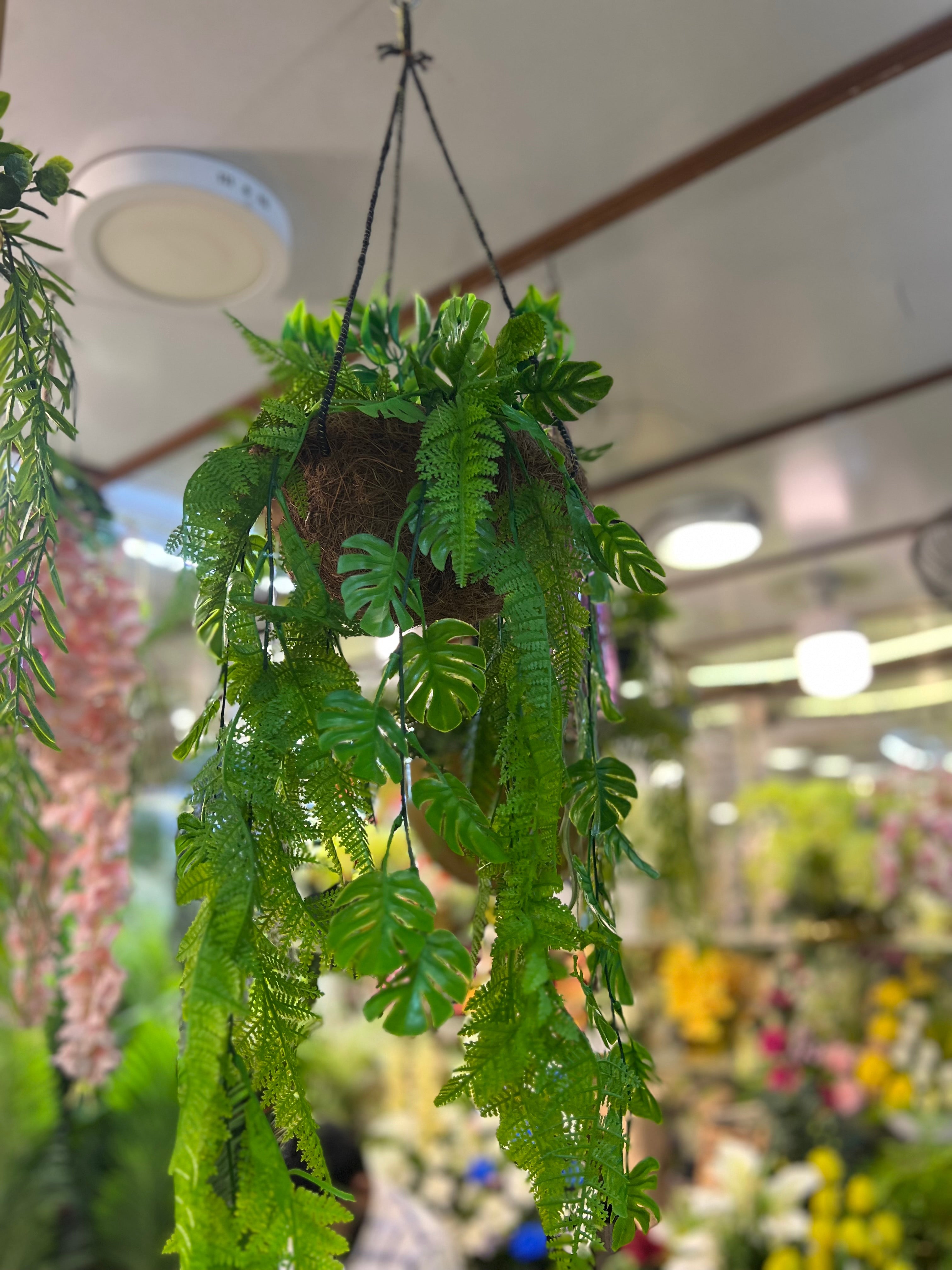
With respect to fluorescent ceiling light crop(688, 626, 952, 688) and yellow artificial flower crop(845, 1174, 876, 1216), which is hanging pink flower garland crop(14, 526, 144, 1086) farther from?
fluorescent ceiling light crop(688, 626, 952, 688)

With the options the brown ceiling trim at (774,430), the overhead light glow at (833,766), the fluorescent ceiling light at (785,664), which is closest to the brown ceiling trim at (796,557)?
the brown ceiling trim at (774,430)

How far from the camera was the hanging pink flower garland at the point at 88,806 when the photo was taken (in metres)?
1.45

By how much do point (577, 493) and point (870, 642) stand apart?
3.46 metres

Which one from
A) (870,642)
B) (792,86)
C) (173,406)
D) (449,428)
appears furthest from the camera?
(870,642)

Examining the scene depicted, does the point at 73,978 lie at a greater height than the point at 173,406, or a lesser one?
lesser

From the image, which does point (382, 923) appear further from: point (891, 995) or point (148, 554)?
point (891, 995)

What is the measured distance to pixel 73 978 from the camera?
4.81 ft

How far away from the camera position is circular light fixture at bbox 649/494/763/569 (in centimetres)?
231

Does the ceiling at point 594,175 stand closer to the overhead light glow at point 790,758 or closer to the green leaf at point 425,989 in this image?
the green leaf at point 425,989

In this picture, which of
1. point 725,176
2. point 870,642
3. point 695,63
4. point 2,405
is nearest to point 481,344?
point 2,405

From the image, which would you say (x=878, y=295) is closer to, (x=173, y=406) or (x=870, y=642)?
(x=173, y=406)

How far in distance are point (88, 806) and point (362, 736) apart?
118 cm

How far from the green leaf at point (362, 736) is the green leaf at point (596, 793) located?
18 cm

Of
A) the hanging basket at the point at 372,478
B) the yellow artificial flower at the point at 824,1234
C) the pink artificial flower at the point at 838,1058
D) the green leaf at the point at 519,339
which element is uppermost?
the green leaf at the point at 519,339
